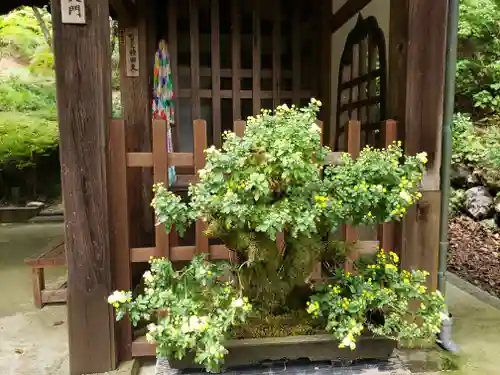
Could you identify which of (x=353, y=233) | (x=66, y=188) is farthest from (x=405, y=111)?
(x=66, y=188)

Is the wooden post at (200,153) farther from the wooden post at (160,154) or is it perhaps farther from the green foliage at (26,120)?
the green foliage at (26,120)

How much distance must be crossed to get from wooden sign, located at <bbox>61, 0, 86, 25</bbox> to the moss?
6.47 feet

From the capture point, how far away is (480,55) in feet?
29.9

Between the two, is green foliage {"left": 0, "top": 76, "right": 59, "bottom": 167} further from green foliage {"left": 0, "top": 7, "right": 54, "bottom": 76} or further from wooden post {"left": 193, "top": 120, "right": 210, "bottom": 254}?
wooden post {"left": 193, "top": 120, "right": 210, "bottom": 254}

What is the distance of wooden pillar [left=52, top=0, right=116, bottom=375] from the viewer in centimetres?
257

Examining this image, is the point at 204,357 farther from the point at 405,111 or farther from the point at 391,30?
the point at 391,30

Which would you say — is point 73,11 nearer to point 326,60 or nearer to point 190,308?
point 190,308

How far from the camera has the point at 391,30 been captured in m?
3.13

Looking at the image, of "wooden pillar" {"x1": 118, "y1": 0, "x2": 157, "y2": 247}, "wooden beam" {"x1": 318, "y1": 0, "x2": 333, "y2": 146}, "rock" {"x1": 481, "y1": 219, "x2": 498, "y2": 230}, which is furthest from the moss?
"rock" {"x1": 481, "y1": 219, "x2": 498, "y2": 230}

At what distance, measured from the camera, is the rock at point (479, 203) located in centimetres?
720

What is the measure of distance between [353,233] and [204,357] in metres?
1.44

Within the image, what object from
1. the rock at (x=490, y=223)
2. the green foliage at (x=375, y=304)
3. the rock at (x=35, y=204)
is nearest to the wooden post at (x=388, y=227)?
the green foliage at (x=375, y=304)

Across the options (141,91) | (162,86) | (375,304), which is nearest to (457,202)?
(162,86)

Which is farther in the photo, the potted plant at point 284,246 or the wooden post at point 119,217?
the wooden post at point 119,217
